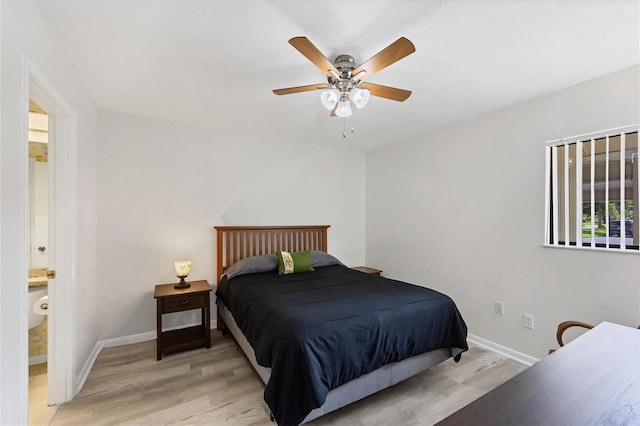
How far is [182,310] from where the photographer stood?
8.84 feet

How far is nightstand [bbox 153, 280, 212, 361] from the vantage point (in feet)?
8.52

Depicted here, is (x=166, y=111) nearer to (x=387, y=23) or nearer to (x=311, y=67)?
(x=311, y=67)

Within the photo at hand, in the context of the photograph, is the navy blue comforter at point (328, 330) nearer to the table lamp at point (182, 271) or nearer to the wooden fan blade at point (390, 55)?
the table lamp at point (182, 271)

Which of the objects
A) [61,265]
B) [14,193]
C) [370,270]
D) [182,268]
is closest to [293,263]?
[182,268]

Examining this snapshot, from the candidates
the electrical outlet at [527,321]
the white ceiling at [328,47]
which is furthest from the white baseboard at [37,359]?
the electrical outlet at [527,321]

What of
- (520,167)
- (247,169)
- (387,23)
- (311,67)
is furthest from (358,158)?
(387,23)

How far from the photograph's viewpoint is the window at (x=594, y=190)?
2.08 m

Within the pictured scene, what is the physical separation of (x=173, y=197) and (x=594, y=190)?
4.09m

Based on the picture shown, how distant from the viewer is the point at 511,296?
2.68 m

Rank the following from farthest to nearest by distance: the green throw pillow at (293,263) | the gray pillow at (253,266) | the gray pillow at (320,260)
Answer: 1. the gray pillow at (320,260)
2. the green throw pillow at (293,263)
3. the gray pillow at (253,266)

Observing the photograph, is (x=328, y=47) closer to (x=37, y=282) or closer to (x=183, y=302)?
(x=183, y=302)

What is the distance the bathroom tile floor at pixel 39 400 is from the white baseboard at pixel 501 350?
12.0 ft

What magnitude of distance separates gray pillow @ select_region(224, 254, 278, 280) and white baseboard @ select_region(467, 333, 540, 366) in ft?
7.75

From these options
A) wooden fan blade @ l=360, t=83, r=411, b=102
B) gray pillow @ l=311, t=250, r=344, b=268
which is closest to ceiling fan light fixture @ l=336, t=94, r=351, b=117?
wooden fan blade @ l=360, t=83, r=411, b=102
